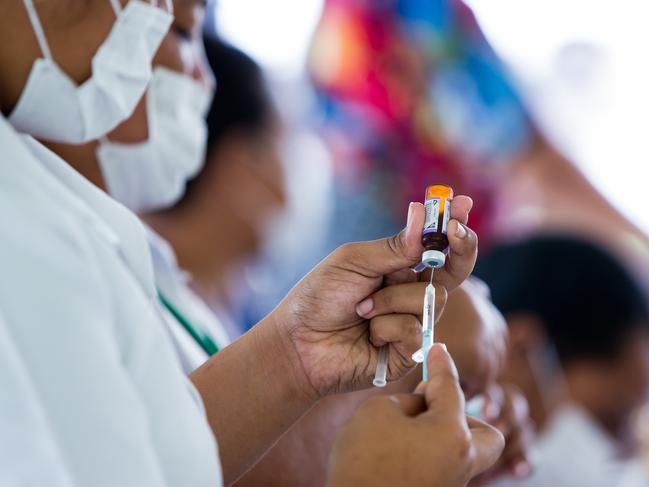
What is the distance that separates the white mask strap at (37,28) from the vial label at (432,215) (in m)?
0.58

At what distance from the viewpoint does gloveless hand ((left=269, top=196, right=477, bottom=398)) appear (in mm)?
962

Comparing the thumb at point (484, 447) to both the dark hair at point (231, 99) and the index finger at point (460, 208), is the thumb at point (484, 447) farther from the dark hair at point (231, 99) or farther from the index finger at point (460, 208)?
the dark hair at point (231, 99)

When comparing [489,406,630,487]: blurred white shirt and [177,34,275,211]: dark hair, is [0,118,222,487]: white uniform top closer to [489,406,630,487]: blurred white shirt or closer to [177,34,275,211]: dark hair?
[177,34,275,211]: dark hair

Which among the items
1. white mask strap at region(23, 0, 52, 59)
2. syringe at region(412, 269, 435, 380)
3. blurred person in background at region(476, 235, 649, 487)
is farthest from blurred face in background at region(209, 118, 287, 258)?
syringe at region(412, 269, 435, 380)

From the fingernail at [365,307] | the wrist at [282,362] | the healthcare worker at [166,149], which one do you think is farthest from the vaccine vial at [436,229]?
the healthcare worker at [166,149]

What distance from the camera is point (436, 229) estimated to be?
921 mm

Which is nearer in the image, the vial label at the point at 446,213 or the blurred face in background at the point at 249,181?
the vial label at the point at 446,213

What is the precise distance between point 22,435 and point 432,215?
50cm

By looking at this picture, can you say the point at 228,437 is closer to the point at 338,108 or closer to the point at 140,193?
the point at 140,193

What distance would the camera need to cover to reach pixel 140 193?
1628 mm

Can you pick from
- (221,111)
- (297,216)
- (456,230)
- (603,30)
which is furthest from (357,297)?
(603,30)

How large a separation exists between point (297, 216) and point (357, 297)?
1.50 metres

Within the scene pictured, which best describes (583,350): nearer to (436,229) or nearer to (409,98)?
(409,98)

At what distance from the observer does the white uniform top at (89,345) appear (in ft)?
2.34
